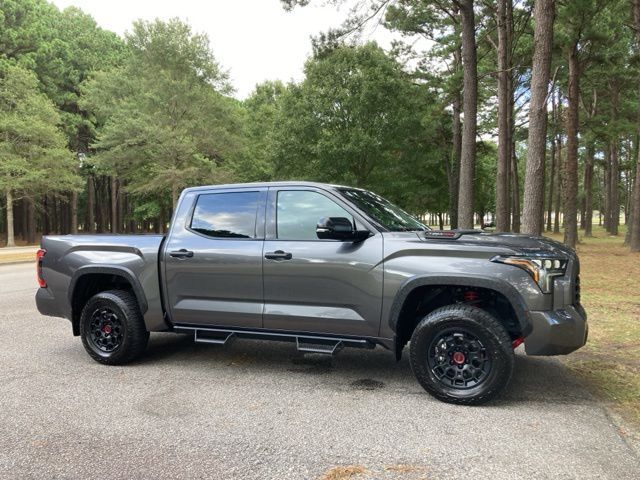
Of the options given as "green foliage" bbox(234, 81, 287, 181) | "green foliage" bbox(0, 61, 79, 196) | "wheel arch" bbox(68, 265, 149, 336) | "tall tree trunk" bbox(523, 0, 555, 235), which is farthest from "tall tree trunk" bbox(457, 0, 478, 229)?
"green foliage" bbox(0, 61, 79, 196)

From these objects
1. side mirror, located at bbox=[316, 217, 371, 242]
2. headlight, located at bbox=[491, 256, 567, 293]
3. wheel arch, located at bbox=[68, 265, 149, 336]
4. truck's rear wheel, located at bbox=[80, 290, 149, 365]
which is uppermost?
side mirror, located at bbox=[316, 217, 371, 242]

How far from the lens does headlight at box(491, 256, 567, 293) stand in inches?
155

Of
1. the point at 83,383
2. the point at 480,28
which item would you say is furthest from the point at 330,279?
the point at 480,28

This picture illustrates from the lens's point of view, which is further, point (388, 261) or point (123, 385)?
point (123, 385)

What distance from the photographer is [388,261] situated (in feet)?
14.1

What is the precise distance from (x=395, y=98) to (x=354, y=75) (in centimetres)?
245

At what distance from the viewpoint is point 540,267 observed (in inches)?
156

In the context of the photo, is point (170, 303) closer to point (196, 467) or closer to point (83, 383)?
point (83, 383)

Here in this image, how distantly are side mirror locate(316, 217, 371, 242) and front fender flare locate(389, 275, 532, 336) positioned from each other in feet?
1.94

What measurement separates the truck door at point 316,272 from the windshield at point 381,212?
21 cm

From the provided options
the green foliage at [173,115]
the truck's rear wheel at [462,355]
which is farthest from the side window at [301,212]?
the green foliage at [173,115]

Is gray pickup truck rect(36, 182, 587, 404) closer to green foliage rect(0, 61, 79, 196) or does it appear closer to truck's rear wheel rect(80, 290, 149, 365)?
truck's rear wheel rect(80, 290, 149, 365)

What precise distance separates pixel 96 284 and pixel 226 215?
1.88 meters

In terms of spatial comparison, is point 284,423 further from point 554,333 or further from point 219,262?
point 554,333
